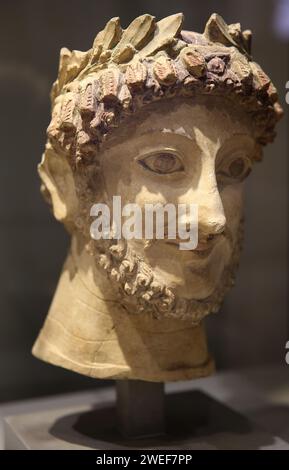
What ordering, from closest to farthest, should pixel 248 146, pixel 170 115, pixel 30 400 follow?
1. pixel 170 115
2. pixel 248 146
3. pixel 30 400

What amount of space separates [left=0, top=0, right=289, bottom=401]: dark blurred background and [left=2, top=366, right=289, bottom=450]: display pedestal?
332 millimetres

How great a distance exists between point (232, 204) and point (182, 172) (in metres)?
0.20

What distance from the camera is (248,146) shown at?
6.60ft

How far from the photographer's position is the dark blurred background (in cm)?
238

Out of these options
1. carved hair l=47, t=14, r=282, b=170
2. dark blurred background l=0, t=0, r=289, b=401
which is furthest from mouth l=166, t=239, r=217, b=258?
dark blurred background l=0, t=0, r=289, b=401

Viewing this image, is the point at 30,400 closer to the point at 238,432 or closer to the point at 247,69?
the point at 238,432

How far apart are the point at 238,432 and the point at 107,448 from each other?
16.9 inches

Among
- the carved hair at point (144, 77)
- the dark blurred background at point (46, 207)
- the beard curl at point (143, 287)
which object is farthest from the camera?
the dark blurred background at point (46, 207)

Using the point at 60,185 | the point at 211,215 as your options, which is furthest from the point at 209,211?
the point at 60,185

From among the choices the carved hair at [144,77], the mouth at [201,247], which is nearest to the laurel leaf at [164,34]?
the carved hair at [144,77]

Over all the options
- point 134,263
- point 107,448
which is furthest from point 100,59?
point 107,448

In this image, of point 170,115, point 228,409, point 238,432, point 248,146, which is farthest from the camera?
point 228,409

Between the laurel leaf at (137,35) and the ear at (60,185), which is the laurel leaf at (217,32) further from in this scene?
the ear at (60,185)

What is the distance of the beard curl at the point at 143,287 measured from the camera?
193 centimetres
